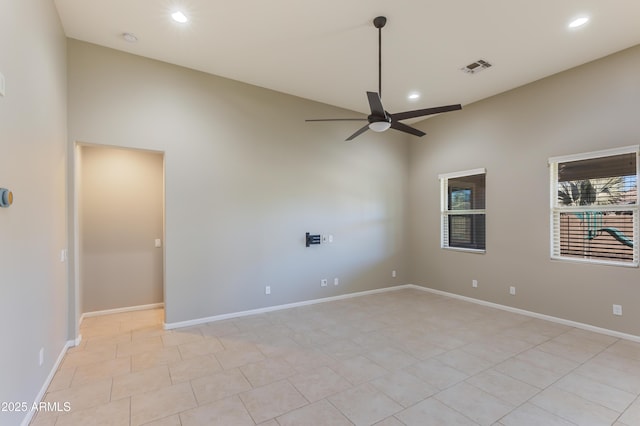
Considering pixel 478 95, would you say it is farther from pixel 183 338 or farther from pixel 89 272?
pixel 89 272

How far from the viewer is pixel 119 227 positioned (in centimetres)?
470

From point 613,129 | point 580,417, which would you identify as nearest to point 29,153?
point 580,417

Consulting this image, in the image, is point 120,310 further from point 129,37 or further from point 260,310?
point 129,37

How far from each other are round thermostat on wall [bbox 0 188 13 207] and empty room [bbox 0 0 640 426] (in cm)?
2

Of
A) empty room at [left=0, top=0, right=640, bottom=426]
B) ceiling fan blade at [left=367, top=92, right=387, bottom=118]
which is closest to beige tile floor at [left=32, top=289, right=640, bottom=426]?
empty room at [left=0, top=0, right=640, bottom=426]

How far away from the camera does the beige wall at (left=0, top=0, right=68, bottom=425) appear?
187 centimetres

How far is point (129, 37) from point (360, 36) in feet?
8.65

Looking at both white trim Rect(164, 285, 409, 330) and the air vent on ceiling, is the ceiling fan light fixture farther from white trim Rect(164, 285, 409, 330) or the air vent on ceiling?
white trim Rect(164, 285, 409, 330)

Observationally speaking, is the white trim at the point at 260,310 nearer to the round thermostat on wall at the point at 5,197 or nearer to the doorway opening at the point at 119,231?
the doorway opening at the point at 119,231

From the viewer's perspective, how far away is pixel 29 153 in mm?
2283

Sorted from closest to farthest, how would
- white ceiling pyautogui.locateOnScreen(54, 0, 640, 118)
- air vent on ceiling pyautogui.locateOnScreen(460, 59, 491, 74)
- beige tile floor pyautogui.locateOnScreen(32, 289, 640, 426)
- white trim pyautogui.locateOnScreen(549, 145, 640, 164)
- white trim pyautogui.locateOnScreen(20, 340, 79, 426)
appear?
white trim pyautogui.locateOnScreen(20, 340, 79, 426) → beige tile floor pyautogui.locateOnScreen(32, 289, 640, 426) → white ceiling pyautogui.locateOnScreen(54, 0, 640, 118) → white trim pyautogui.locateOnScreen(549, 145, 640, 164) → air vent on ceiling pyautogui.locateOnScreen(460, 59, 491, 74)

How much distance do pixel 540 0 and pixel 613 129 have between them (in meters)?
2.07

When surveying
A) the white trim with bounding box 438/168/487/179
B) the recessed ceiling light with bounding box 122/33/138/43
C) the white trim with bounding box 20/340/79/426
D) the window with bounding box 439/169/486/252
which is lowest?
the white trim with bounding box 20/340/79/426

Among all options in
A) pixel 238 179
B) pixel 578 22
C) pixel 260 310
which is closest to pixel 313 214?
pixel 238 179
